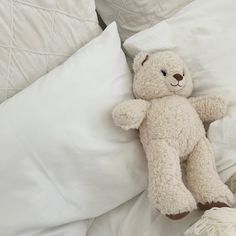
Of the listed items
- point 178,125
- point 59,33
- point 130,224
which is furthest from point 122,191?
point 59,33

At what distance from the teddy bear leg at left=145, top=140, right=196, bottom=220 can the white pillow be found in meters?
0.08

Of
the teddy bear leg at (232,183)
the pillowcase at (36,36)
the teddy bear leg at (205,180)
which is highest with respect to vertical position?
the pillowcase at (36,36)

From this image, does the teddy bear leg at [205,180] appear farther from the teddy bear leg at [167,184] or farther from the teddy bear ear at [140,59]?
the teddy bear ear at [140,59]

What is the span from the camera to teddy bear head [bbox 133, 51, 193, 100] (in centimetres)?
85

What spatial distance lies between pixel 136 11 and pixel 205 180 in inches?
18.9

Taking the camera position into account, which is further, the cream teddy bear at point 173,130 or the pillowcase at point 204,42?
the pillowcase at point 204,42

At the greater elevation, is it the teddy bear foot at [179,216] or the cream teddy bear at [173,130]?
the cream teddy bear at [173,130]

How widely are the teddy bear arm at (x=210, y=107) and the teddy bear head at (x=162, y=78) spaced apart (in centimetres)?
3

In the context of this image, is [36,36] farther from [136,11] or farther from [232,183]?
[232,183]

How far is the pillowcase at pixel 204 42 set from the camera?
912mm

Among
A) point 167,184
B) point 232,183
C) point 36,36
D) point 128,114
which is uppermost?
point 36,36

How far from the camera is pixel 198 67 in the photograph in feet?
3.07

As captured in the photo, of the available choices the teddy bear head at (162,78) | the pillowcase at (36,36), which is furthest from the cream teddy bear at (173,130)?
the pillowcase at (36,36)

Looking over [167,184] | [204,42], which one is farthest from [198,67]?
[167,184]
